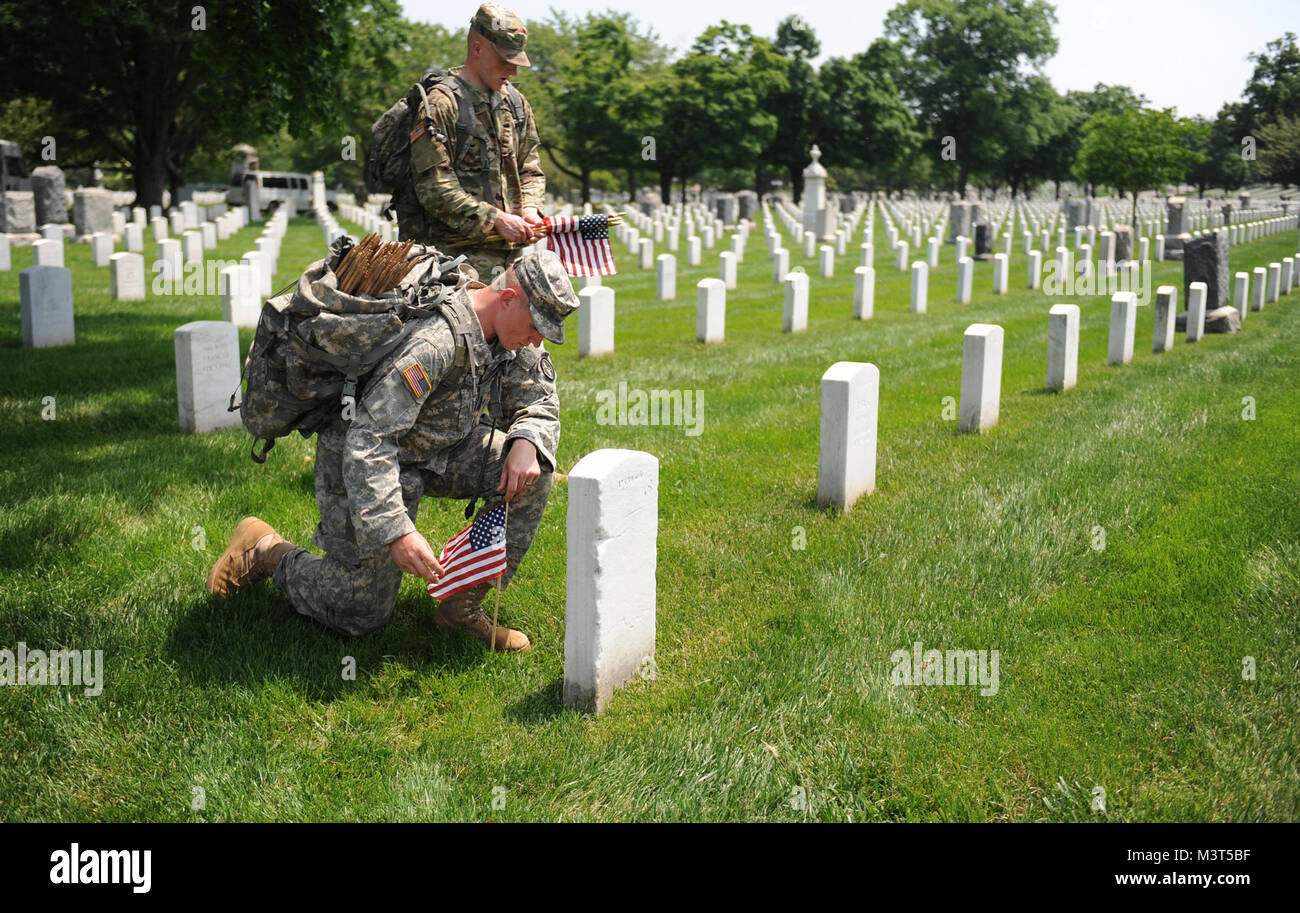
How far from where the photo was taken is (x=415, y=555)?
3.77 metres

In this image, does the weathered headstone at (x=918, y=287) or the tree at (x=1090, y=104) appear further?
the tree at (x=1090, y=104)

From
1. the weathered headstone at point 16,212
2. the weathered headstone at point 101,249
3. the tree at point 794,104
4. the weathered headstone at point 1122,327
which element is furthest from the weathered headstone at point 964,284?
the tree at point 794,104

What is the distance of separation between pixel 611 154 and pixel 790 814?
49.4 m

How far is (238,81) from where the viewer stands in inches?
445

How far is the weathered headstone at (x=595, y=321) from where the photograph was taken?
11.8 m

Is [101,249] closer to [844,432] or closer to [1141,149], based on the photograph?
[844,432]

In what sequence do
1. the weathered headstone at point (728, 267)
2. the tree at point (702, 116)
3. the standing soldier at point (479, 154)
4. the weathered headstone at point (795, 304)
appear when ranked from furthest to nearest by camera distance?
the tree at point (702, 116)
the weathered headstone at point (728, 267)
the weathered headstone at point (795, 304)
the standing soldier at point (479, 154)

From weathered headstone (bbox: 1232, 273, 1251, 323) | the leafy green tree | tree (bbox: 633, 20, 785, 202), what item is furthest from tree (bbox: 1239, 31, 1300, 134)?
weathered headstone (bbox: 1232, 273, 1251, 323)

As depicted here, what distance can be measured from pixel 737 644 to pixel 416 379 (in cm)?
178

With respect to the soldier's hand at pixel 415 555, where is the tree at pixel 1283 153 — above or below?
above

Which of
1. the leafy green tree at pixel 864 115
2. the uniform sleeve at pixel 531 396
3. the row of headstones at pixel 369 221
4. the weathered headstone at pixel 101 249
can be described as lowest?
the uniform sleeve at pixel 531 396

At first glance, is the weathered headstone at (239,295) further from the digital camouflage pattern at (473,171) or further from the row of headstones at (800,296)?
the digital camouflage pattern at (473,171)

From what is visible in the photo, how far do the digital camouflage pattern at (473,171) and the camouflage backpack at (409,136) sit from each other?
0.02m

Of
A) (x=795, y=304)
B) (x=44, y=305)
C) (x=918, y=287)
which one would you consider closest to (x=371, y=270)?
(x=44, y=305)
